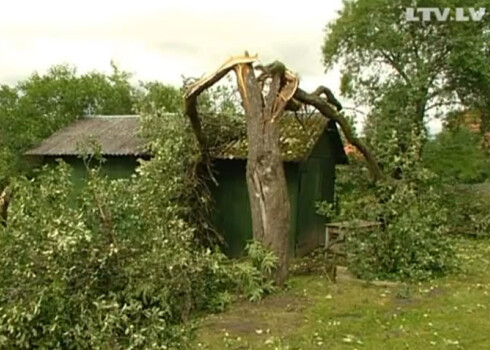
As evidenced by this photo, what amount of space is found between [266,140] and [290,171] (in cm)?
283

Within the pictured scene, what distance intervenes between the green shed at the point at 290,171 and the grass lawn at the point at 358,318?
243 centimetres

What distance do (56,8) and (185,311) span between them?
8.17 metres

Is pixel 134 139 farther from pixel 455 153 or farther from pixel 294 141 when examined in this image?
pixel 455 153

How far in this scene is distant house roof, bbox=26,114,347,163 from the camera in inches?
413

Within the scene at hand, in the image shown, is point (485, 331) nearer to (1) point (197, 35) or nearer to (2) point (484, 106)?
(1) point (197, 35)

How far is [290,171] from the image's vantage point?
10.9m

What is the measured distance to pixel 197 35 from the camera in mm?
12992

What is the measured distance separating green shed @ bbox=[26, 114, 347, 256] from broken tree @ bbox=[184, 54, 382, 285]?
4.38 feet

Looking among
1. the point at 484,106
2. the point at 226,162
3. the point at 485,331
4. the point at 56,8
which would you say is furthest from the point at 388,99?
the point at 485,331

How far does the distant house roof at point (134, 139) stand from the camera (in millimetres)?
10484

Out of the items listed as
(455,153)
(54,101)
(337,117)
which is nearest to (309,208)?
(337,117)

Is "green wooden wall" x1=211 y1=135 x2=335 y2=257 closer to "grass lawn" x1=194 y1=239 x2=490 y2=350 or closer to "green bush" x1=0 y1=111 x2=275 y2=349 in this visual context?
"grass lawn" x1=194 y1=239 x2=490 y2=350

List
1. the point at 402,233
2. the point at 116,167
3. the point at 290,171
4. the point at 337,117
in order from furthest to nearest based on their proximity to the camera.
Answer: the point at 116,167
the point at 290,171
the point at 337,117
the point at 402,233

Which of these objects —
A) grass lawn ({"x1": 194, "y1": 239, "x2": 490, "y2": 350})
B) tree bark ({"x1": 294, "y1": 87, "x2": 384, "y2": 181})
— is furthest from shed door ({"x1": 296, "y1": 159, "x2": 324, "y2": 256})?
grass lawn ({"x1": 194, "y1": 239, "x2": 490, "y2": 350})
